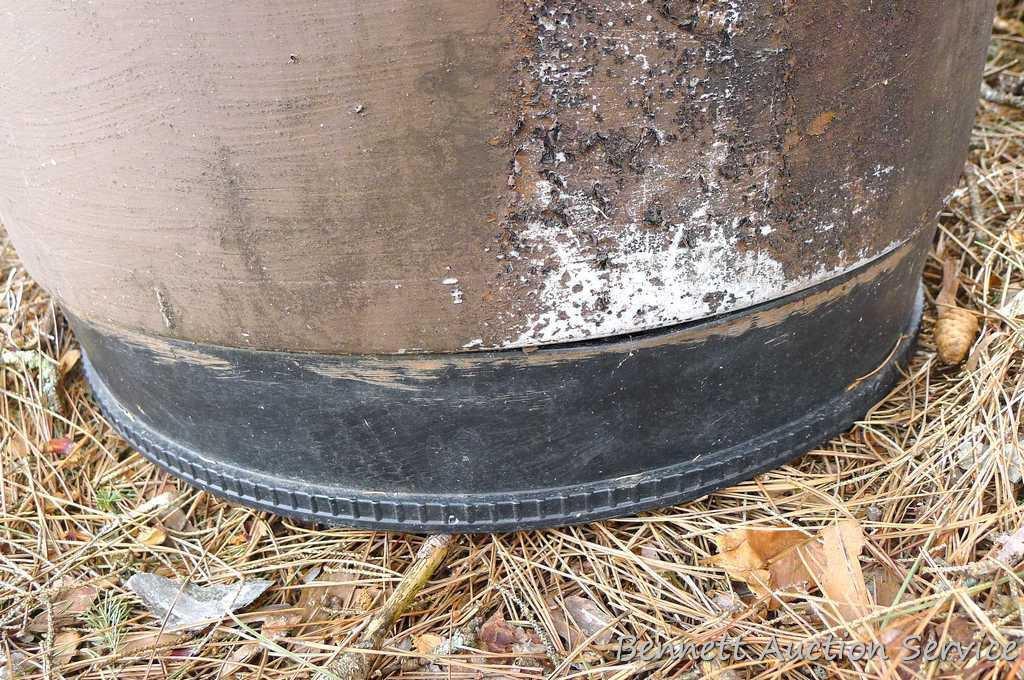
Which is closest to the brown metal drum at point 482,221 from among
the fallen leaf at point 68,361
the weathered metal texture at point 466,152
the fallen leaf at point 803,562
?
the weathered metal texture at point 466,152

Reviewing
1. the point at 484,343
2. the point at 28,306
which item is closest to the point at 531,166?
the point at 484,343

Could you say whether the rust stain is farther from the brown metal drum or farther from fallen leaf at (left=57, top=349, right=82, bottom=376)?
fallen leaf at (left=57, top=349, right=82, bottom=376)

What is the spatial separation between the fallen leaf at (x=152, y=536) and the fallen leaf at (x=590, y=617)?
787mm

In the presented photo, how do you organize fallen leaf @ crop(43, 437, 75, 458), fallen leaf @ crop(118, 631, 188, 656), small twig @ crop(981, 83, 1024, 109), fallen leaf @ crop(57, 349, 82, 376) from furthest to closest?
small twig @ crop(981, 83, 1024, 109) → fallen leaf @ crop(57, 349, 82, 376) → fallen leaf @ crop(43, 437, 75, 458) → fallen leaf @ crop(118, 631, 188, 656)

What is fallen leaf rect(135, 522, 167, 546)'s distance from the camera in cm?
145

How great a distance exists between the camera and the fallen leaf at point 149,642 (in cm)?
125

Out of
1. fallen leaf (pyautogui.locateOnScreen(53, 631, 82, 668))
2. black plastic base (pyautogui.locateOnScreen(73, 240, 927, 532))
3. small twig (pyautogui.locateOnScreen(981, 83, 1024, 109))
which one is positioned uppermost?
small twig (pyautogui.locateOnScreen(981, 83, 1024, 109))

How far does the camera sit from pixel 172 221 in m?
1.08

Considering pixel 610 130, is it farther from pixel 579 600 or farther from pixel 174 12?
pixel 579 600

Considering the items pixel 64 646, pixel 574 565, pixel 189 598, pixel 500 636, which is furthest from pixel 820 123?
pixel 64 646

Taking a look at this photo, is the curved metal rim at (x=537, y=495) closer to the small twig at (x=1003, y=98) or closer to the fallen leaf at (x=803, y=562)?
the fallen leaf at (x=803, y=562)

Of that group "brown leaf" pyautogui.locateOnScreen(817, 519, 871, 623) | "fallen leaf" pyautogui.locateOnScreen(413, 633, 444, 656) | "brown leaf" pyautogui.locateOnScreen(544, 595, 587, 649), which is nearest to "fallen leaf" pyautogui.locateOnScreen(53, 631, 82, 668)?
"fallen leaf" pyautogui.locateOnScreen(413, 633, 444, 656)

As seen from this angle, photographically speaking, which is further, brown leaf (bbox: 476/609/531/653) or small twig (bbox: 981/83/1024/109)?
small twig (bbox: 981/83/1024/109)

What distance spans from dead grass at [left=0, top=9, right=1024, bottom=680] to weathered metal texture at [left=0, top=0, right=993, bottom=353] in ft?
1.36
